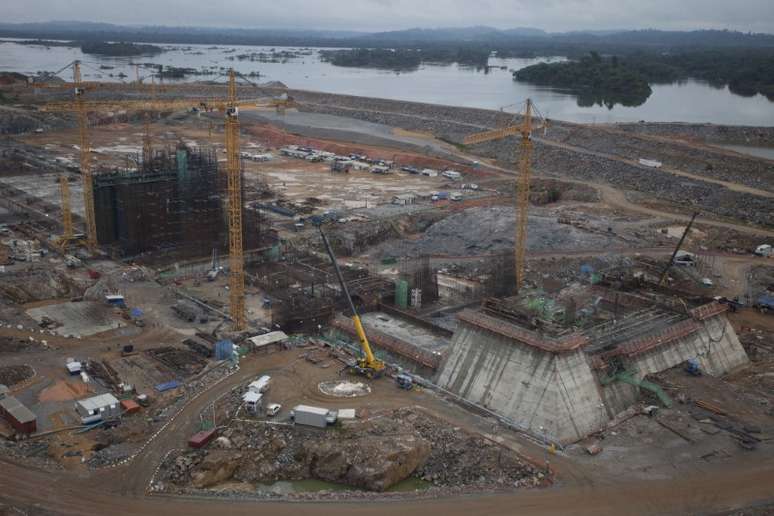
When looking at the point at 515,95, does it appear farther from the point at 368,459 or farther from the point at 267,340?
the point at 368,459

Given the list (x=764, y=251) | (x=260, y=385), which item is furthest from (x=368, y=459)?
(x=764, y=251)

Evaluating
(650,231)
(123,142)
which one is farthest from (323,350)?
(123,142)

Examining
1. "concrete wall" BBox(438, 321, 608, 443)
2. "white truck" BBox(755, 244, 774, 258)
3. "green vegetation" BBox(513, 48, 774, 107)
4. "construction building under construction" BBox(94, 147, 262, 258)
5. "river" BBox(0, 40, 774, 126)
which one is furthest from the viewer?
"green vegetation" BBox(513, 48, 774, 107)

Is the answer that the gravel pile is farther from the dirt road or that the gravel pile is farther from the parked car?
the dirt road

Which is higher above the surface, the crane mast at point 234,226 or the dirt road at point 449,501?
the crane mast at point 234,226

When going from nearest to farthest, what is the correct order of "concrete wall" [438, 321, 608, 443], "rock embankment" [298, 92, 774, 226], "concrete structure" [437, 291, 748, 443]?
1. "concrete wall" [438, 321, 608, 443]
2. "concrete structure" [437, 291, 748, 443]
3. "rock embankment" [298, 92, 774, 226]

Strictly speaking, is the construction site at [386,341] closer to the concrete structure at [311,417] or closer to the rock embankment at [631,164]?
the concrete structure at [311,417]

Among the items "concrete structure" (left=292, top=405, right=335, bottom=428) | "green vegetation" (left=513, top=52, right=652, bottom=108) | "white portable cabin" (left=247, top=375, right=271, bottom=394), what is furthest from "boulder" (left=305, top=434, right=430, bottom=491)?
"green vegetation" (left=513, top=52, right=652, bottom=108)

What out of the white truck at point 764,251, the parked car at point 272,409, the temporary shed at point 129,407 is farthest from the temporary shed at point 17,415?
the white truck at point 764,251
